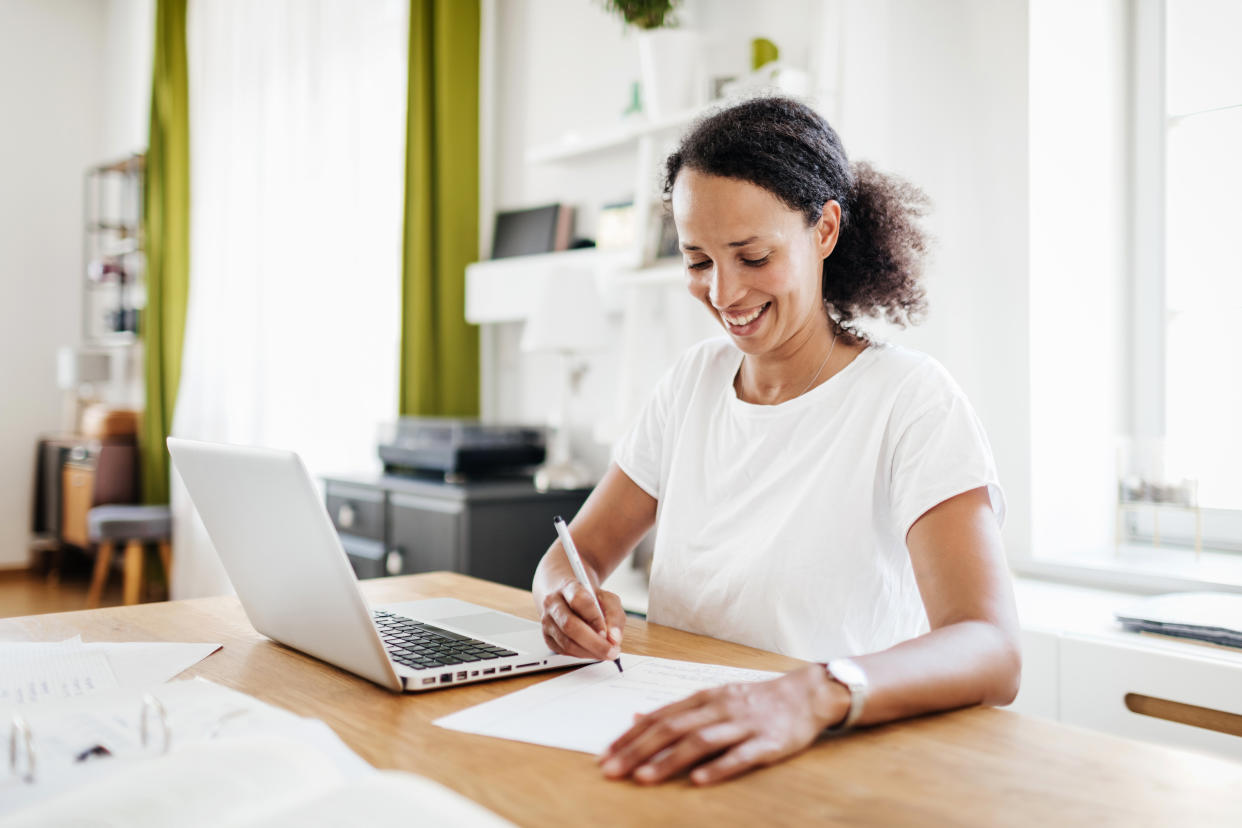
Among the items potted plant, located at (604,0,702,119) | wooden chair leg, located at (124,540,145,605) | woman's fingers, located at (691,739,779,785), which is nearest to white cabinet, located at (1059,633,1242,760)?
woman's fingers, located at (691,739,779,785)

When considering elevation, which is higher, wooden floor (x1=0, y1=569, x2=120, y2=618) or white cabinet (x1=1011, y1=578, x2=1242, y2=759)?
white cabinet (x1=1011, y1=578, x2=1242, y2=759)

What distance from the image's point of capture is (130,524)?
414 centimetres

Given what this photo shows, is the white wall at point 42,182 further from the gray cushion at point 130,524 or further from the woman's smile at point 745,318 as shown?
the woman's smile at point 745,318

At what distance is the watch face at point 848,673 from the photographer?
784 millimetres

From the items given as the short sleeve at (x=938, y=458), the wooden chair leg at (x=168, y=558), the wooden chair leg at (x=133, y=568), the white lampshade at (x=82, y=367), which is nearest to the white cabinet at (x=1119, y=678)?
the short sleeve at (x=938, y=458)

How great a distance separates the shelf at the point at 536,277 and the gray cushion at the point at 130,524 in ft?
6.41

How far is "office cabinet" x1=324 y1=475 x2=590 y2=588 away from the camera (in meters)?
2.43

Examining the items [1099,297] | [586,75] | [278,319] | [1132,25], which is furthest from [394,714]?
[278,319]

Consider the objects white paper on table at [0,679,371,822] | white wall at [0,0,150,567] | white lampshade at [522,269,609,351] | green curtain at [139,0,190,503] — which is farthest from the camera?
white wall at [0,0,150,567]

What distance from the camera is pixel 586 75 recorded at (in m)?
2.99

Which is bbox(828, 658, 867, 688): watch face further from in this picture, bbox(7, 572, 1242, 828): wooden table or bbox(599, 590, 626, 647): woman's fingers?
bbox(599, 590, 626, 647): woman's fingers

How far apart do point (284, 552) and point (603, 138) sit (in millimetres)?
1947

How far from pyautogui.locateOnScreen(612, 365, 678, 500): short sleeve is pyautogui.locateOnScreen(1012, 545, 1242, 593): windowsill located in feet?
3.04

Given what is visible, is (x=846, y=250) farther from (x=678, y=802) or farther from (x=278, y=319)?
(x=278, y=319)
